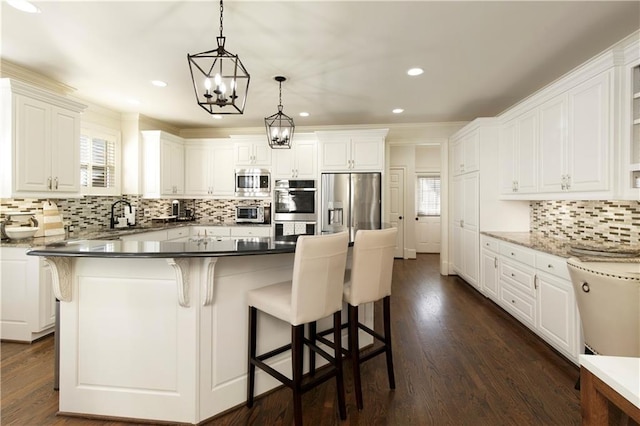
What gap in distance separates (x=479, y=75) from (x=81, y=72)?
429 centimetres

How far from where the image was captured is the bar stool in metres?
1.60

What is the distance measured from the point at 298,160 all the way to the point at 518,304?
3527 mm

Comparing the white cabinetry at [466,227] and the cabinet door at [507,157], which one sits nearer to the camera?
the cabinet door at [507,157]

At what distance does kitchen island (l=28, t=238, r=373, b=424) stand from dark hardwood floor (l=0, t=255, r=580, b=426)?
167mm

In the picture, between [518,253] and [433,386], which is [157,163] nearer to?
[433,386]

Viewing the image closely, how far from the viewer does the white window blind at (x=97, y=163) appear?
402 cm

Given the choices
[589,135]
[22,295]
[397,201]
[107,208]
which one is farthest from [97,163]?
[397,201]

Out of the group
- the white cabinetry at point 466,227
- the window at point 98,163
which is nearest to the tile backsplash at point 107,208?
the window at point 98,163

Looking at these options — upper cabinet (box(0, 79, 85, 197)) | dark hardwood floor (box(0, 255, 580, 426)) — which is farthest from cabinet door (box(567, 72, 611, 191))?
upper cabinet (box(0, 79, 85, 197))

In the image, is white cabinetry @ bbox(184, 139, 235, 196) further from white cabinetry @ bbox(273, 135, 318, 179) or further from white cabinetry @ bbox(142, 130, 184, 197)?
white cabinetry @ bbox(273, 135, 318, 179)

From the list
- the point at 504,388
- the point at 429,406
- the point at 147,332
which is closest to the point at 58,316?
the point at 147,332

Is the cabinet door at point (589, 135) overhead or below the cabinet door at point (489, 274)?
overhead

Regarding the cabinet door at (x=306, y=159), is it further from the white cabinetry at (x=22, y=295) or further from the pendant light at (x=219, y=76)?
the white cabinetry at (x=22, y=295)

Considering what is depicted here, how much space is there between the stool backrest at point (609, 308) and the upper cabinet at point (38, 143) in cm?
458
